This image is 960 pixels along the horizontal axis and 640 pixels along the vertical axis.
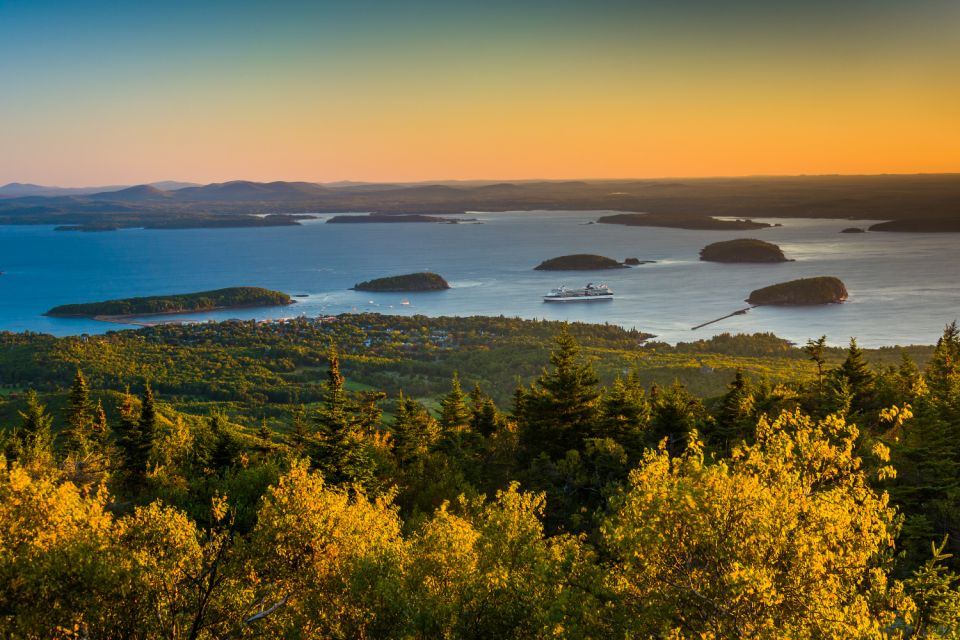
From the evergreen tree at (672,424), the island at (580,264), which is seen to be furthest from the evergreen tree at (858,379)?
the island at (580,264)

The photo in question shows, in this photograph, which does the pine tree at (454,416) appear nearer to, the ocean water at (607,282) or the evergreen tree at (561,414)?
the evergreen tree at (561,414)

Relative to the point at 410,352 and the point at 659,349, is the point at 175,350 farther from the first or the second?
the point at 659,349

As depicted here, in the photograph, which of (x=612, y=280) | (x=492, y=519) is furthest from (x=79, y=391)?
(x=612, y=280)

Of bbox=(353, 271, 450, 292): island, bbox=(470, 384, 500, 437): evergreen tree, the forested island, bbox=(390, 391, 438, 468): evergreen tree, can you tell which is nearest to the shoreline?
bbox=(353, 271, 450, 292): island

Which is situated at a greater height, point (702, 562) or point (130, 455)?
point (702, 562)

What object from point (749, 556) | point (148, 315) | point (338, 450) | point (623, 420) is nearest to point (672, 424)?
point (623, 420)
